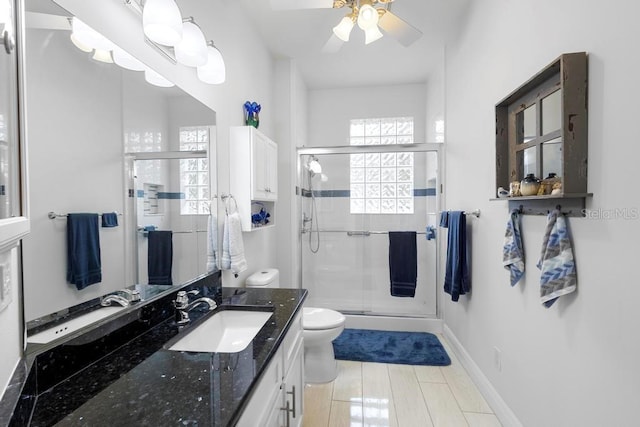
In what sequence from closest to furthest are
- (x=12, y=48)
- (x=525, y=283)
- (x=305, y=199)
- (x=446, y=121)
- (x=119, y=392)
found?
(x=12, y=48) → (x=119, y=392) → (x=525, y=283) → (x=446, y=121) → (x=305, y=199)

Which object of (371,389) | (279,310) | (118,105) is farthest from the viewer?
(371,389)

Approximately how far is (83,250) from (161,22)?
90cm

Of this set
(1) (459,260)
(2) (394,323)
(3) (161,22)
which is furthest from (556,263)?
(2) (394,323)

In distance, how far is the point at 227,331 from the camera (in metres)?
1.54

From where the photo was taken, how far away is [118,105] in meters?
1.15

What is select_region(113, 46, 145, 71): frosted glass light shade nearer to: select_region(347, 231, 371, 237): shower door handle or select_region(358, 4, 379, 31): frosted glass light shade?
select_region(358, 4, 379, 31): frosted glass light shade

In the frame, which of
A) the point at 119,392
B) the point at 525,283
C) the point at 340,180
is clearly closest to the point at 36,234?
Answer: the point at 119,392

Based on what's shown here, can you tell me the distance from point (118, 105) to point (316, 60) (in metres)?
2.52

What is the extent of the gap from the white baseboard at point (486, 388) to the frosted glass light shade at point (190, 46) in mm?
2465

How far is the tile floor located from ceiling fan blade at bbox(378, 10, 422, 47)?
2298 mm

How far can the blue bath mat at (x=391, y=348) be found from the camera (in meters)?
2.62

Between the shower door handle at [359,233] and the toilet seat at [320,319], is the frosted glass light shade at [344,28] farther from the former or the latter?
the shower door handle at [359,233]

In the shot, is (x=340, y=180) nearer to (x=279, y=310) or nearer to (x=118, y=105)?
(x=279, y=310)

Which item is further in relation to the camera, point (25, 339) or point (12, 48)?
point (25, 339)
